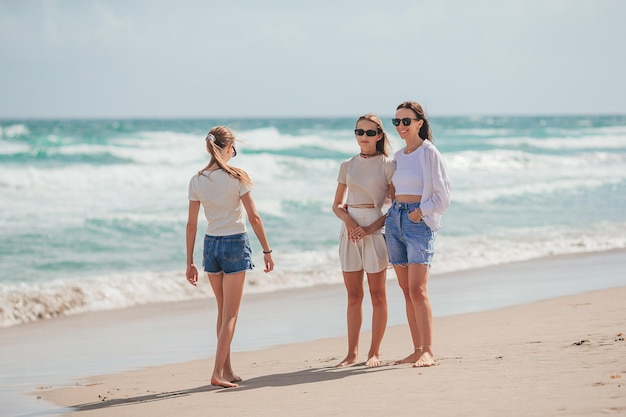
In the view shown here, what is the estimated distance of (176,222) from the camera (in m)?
16.0

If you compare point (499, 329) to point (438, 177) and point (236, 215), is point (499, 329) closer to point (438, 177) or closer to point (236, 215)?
point (438, 177)

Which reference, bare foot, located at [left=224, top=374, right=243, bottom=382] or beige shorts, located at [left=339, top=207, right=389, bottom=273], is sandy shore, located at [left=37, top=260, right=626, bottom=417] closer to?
bare foot, located at [left=224, top=374, right=243, bottom=382]

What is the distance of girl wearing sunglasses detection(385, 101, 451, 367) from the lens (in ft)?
19.2

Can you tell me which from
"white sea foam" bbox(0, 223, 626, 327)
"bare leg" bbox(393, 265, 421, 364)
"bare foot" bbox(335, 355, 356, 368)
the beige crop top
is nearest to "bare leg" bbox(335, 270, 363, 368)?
"bare foot" bbox(335, 355, 356, 368)

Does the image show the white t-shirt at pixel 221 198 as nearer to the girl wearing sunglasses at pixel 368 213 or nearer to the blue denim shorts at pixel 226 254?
the blue denim shorts at pixel 226 254

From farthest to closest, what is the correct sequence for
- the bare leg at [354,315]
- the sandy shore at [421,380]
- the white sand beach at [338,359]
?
the bare leg at [354,315], the white sand beach at [338,359], the sandy shore at [421,380]

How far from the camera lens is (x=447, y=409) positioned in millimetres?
4652

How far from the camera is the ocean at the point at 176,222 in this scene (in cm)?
1070

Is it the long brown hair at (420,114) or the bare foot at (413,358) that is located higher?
the long brown hair at (420,114)

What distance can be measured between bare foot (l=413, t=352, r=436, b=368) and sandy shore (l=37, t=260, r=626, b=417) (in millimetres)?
71

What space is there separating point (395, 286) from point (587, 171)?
2146 centimetres

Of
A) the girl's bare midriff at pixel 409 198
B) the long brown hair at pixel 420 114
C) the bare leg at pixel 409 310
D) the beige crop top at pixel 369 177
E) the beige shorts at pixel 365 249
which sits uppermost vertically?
the long brown hair at pixel 420 114

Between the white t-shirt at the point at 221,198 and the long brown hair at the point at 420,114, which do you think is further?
the long brown hair at the point at 420,114

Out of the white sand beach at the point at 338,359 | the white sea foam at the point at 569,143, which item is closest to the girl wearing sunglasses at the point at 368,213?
the white sand beach at the point at 338,359
